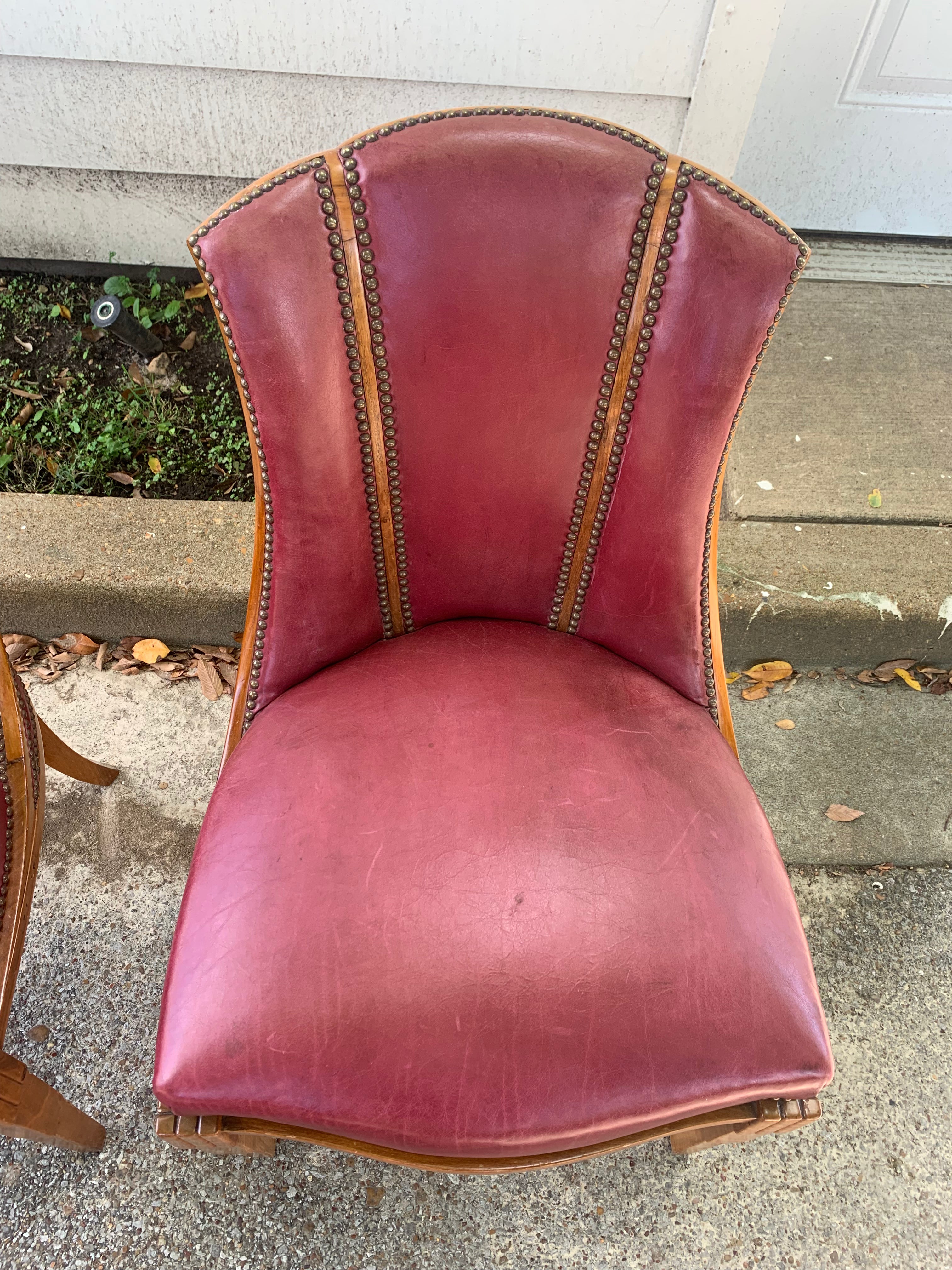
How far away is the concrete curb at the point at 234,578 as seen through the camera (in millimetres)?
1494

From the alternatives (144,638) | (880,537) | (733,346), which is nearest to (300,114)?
(144,638)

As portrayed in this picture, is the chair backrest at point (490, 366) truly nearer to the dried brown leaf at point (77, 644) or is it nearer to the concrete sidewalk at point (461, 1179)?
the concrete sidewalk at point (461, 1179)

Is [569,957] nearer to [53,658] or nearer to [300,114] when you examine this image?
[53,658]

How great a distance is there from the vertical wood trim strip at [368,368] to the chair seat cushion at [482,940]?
169 millimetres

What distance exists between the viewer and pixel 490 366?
831mm

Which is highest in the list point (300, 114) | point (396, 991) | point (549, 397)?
point (300, 114)

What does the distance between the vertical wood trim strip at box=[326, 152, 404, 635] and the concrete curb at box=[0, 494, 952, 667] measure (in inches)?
23.7

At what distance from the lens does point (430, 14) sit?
4.78 feet

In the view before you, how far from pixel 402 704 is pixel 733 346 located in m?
0.50

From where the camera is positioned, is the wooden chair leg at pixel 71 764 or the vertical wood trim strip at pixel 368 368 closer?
the vertical wood trim strip at pixel 368 368

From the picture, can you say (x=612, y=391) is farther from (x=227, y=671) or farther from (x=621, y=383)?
(x=227, y=671)

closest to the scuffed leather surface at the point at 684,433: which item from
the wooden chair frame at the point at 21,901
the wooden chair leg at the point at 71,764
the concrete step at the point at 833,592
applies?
the concrete step at the point at 833,592

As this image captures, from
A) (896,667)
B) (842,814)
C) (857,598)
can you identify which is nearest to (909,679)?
(896,667)

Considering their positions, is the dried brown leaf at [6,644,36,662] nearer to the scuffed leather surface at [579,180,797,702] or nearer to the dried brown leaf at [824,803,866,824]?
the scuffed leather surface at [579,180,797,702]
